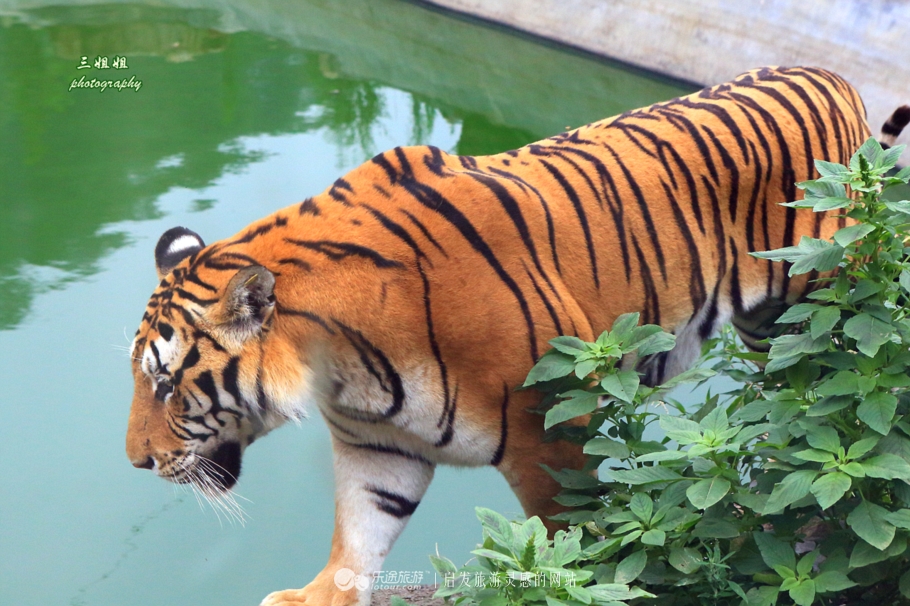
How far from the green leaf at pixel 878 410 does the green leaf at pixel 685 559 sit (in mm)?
427

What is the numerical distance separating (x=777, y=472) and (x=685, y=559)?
26 cm

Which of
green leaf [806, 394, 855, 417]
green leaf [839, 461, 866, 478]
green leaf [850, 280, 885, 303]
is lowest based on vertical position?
green leaf [839, 461, 866, 478]

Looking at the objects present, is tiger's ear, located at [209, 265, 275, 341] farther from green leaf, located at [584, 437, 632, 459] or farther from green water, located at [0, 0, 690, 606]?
green water, located at [0, 0, 690, 606]

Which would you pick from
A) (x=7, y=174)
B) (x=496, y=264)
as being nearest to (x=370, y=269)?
(x=496, y=264)

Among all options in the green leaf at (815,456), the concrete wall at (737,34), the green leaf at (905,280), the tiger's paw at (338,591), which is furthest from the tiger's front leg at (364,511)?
the concrete wall at (737,34)

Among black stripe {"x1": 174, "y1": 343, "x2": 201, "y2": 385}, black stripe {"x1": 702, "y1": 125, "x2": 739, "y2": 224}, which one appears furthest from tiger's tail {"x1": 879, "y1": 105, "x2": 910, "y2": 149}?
black stripe {"x1": 174, "y1": 343, "x2": 201, "y2": 385}

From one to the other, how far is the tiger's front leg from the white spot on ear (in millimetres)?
619

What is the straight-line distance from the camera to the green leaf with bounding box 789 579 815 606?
5.69 feet

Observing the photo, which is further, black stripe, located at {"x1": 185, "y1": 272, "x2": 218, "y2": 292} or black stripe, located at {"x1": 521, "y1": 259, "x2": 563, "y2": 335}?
black stripe, located at {"x1": 521, "y1": 259, "x2": 563, "y2": 335}

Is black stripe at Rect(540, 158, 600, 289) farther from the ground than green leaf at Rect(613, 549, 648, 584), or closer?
farther from the ground

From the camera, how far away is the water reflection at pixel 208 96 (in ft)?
16.8

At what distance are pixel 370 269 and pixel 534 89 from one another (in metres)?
5.45

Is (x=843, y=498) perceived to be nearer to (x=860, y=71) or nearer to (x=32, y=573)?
(x=32, y=573)

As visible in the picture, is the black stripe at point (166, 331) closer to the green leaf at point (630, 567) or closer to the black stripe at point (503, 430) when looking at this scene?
the black stripe at point (503, 430)
